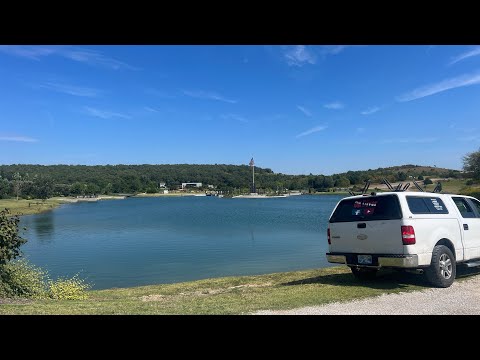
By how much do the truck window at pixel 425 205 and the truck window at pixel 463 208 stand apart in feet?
2.42

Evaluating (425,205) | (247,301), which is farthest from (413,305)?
(247,301)

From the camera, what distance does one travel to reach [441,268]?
831 cm

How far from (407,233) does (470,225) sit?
2.46 m

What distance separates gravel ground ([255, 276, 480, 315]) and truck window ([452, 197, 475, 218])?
6.65 ft

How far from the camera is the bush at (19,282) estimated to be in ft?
30.7

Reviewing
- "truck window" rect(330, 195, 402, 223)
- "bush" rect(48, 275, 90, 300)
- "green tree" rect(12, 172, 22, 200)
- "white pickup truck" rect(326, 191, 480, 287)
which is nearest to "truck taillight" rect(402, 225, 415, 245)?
"white pickup truck" rect(326, 191, 480, 287)

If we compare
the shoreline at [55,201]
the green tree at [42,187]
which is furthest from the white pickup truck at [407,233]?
the green tree at [42,187]

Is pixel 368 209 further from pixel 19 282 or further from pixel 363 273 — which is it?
pixel 19 282

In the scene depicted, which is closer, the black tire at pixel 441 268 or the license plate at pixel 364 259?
the black tire at pixel 441 268

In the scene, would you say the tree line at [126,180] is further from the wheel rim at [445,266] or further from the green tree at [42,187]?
the wheel rim at [445,266]
